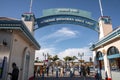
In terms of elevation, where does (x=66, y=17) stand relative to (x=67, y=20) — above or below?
above

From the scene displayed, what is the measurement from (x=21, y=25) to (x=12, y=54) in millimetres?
1906

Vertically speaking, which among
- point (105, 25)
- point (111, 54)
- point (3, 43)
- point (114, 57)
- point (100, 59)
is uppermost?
point (105, 25)

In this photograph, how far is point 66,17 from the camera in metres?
18.7

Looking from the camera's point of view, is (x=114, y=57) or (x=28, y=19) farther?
(x=28, y=19)

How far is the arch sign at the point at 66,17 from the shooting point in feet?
59.8

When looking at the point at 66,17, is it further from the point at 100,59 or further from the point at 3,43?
the point at 3,43

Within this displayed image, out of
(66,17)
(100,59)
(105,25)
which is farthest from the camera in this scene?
(66,17)

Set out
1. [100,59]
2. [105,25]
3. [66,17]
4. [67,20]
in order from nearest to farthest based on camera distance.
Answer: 1. [100,59]
2. [105,25]
3. [66,17]
4. [67,20]

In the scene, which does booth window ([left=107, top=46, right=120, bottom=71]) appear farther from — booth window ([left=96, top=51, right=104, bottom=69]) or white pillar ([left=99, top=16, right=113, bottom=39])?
white pillar ([left=99, top=16, right=113, bottom=39])

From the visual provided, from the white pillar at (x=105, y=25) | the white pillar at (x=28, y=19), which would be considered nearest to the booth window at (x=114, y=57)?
the white pillar at (x=105, y=25)

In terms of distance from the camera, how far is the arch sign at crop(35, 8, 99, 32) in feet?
59.8

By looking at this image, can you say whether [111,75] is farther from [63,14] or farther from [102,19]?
[63,14]

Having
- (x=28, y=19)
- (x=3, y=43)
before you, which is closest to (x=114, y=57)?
(x=3, y=43)

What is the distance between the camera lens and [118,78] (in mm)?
10438
